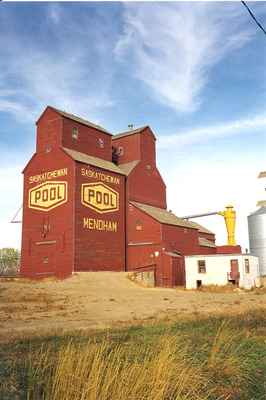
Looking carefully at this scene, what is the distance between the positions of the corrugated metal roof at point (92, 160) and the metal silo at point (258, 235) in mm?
18312

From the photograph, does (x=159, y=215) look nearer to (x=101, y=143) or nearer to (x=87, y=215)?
(x=87, y=215)

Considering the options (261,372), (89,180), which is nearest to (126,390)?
(261,372)

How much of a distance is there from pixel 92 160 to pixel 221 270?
16.8 metres

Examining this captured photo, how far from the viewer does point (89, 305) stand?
23750 millimetres

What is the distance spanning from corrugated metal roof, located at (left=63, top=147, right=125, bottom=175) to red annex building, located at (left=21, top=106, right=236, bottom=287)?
0.46 feet

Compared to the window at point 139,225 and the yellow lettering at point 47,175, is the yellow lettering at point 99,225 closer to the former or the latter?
the window at point 139,225

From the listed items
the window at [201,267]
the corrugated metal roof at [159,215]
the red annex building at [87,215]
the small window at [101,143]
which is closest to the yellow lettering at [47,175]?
the red annex building at [87,215]

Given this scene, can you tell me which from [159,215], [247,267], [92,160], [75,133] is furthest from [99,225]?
[247,267]

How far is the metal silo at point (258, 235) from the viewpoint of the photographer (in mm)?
48906

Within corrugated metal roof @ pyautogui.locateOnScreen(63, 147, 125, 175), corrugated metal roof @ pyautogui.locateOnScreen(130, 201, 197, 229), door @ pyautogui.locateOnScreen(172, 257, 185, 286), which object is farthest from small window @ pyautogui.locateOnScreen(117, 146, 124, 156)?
door @ pyautogui.locateOnScreen(172, 257, 185, 286)

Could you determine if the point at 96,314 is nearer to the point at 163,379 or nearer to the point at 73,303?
the point at 73,303

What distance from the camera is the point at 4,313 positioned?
19625 mm

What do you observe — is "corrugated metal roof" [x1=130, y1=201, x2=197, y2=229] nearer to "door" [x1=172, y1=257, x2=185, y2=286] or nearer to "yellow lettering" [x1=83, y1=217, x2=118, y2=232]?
"yellow lettering" [x1=83, y1=217, x2=118, y2=232]

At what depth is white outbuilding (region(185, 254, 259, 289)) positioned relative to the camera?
38281 millimetres
